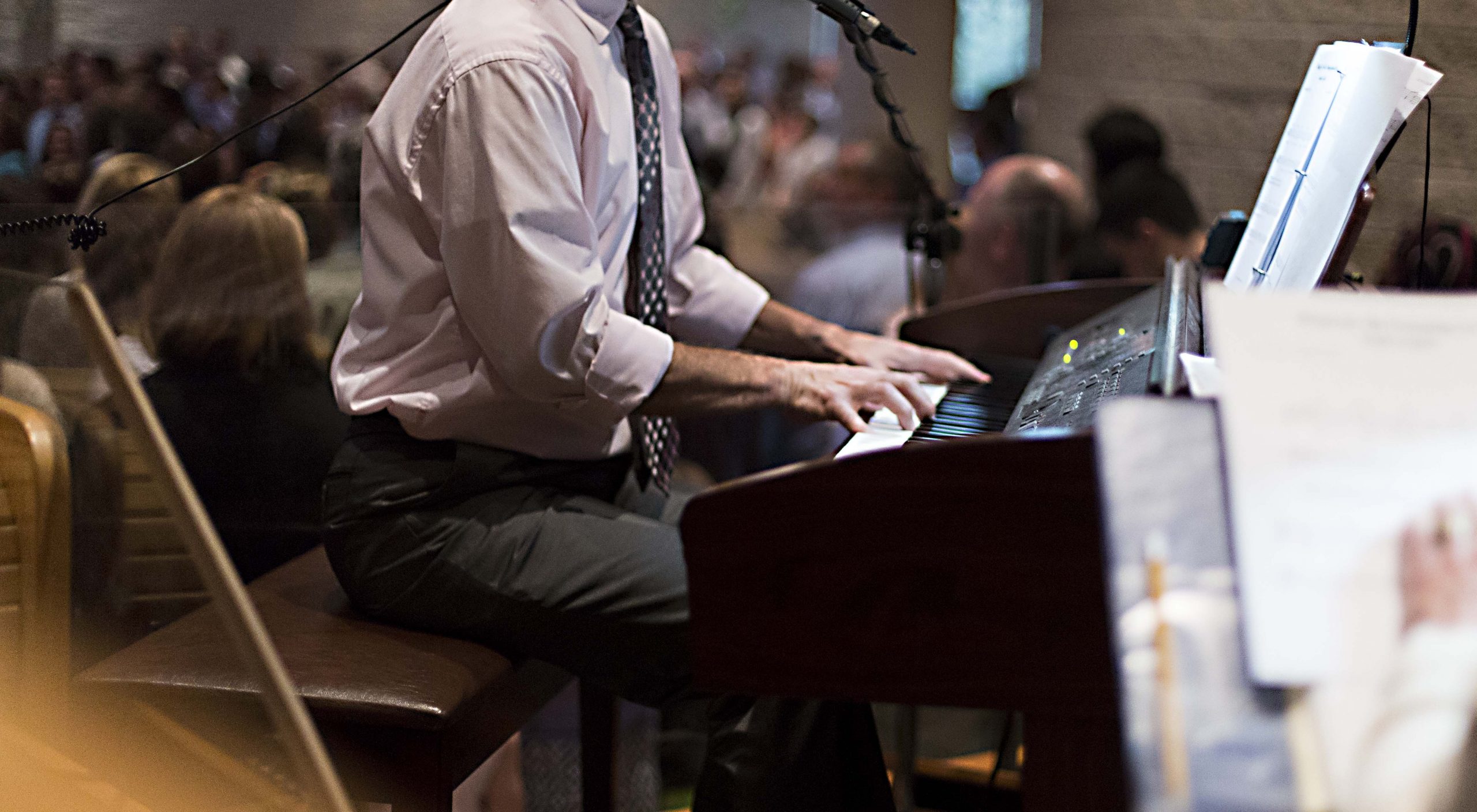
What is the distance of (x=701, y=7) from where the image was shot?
9516 mm

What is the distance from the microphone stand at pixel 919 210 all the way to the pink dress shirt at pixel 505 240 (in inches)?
16.4

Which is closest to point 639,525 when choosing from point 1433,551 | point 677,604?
point 677,604

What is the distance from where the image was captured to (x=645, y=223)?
1.63 m

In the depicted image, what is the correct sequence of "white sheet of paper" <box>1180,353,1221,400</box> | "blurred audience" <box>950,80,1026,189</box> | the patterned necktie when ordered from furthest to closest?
"blurred audience" <box>950,80,1026,189</box>, the patterned necktie, "white sheet of paper" <box>1180,353,1221,400</box>

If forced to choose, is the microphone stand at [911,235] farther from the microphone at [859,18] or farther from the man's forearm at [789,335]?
the man's forearm at [789,335]

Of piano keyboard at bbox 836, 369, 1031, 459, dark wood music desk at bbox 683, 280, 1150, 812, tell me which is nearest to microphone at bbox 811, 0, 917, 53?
piano keyboard at bbox 836, 369, 1031, 459

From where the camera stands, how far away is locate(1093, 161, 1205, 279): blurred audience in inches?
115

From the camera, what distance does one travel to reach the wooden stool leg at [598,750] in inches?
75.1

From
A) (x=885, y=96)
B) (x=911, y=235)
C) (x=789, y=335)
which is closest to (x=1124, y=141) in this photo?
(x=911, y=235)

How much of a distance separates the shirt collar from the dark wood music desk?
2.56ft

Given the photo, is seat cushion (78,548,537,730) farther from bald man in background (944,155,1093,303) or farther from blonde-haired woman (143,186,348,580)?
bald man in background (944,155,1093,303)

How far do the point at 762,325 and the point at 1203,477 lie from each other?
1.26 metres

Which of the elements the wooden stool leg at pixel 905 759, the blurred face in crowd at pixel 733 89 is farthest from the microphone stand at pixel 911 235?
the blurred face in crowd at pixel 733 89

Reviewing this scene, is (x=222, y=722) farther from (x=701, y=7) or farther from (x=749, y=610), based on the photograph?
(x=701, y=7)
